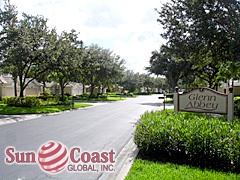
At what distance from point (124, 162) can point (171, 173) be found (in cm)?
139

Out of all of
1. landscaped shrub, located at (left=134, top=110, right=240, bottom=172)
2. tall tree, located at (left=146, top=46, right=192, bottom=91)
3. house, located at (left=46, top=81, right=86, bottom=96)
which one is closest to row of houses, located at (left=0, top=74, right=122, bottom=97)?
house, located at (left=46, top=81, right=86, bottom=96)

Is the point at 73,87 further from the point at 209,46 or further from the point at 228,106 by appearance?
the point at 228,106

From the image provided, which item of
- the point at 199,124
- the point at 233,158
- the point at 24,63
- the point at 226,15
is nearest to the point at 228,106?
the point at 199,124

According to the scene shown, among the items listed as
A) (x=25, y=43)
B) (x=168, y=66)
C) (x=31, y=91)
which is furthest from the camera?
(x=31, y=91)

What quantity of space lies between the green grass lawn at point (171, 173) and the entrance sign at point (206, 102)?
2890 mm

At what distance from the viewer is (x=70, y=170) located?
4.64 metres

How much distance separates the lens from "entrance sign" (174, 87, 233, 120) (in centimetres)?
633

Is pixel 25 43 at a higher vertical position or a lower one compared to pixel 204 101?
higher

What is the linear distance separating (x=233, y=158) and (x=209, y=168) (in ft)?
1.92

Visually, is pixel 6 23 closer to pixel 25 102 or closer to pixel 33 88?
pixel 25 102

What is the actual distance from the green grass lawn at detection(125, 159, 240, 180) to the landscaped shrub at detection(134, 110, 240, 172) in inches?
15.4

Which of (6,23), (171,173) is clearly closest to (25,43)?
(6,23)

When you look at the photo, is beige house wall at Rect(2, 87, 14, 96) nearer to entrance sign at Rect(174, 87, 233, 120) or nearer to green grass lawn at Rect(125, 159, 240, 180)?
entrance sign at Rect(174, 87, 233, 120)

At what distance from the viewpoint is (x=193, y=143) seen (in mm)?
4699
